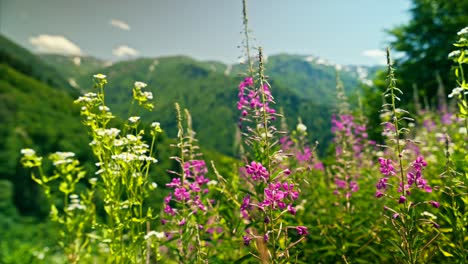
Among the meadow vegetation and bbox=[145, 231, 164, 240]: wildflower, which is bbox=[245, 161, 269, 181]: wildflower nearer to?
the meadow vegetation

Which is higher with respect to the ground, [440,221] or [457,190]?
[457,190]

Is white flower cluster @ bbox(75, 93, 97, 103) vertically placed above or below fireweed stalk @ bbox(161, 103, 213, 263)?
above

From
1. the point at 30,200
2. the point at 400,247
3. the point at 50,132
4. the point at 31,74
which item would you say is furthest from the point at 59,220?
the point at 31,74

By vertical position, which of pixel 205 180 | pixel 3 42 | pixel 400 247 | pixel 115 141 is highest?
pixel 3 42

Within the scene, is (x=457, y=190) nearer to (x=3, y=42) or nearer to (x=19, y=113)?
(x=19, y=113)

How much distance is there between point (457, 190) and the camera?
373 centimetres

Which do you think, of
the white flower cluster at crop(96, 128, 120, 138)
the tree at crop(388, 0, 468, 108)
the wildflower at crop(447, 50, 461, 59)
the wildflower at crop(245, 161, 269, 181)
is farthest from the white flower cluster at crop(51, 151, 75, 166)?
the tree at crop(388, 0, 468, 108)

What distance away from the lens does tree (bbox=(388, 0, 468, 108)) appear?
25625 millimetres

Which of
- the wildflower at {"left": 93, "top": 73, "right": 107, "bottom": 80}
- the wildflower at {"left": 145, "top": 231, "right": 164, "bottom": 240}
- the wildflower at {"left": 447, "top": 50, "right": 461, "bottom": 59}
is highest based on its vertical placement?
the wildflower at {"left": 93, "top": 73, "right": 107, "bottom": 80}

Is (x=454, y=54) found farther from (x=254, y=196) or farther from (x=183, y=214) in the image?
(x=183, y=214)

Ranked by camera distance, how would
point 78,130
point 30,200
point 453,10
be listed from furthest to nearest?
1. point 78,130
2. point 30,200
3. point 453,10

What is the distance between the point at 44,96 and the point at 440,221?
243 feet

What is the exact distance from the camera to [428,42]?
28.0 metres

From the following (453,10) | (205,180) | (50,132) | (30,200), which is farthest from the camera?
(50,132)
